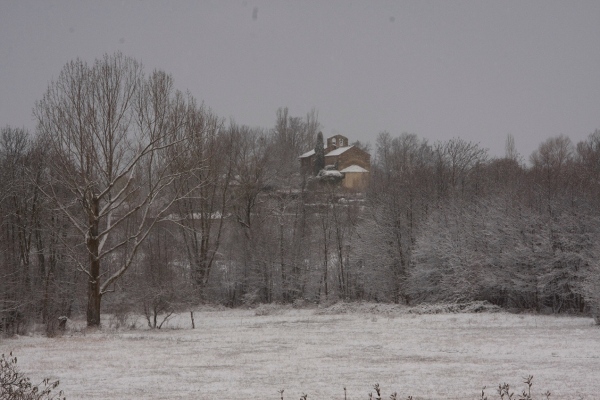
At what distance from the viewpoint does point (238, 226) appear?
56125 mm

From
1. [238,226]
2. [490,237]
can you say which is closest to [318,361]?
[490,237]

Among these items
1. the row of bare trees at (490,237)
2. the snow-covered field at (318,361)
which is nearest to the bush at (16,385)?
the snow-covered field at (318,361)

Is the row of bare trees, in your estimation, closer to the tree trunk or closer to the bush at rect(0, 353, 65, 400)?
the tree trunk

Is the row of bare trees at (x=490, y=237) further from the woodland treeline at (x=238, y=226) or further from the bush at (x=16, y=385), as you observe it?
→ the bush at (x=16, y=385)

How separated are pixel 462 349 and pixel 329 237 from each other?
113 feet

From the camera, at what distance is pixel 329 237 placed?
55250 mm

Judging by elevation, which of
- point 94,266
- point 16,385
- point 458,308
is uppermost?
point 94,266

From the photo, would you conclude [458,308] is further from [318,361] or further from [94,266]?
[318,361]

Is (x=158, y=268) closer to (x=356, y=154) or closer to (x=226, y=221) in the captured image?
(x=226, y=221)

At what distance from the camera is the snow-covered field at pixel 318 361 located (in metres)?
13.6

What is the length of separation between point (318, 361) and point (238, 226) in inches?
1513

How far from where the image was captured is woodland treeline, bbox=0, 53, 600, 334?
28.4 m

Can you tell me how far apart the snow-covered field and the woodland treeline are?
5223 mm

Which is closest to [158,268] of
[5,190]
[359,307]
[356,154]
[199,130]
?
[199,130]
